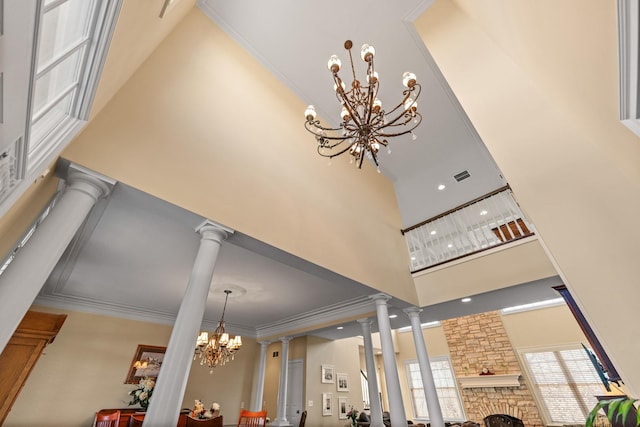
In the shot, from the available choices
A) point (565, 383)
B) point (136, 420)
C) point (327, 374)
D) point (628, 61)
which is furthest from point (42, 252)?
point (565, 383)

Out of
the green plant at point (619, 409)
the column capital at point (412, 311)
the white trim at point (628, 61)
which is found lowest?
the green plant at point (619, 409)

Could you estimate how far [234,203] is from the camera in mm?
3035

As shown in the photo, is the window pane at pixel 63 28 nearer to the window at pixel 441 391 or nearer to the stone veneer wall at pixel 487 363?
the window at pixel 441 391

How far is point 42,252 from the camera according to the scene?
1784 millimetres

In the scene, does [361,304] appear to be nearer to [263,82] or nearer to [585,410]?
[263,82]

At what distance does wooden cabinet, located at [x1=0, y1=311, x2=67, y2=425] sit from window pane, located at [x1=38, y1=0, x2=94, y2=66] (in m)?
2.90

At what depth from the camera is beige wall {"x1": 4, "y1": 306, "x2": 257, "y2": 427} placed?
4.49 m

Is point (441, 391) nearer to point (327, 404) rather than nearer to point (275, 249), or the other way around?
point (327, 404)

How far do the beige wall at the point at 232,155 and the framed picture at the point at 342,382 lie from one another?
171 inches

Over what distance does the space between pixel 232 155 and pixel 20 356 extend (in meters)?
3.09

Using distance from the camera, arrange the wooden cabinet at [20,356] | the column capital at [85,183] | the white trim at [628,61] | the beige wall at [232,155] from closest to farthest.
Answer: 1. the white trim at [628,61]
2. the column capital at [85,183]
3. the beige wall at [232,155]
4. the wooden cabinet at [20,356]

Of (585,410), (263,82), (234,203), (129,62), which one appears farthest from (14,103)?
(585,410)

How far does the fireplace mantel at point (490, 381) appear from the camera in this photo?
7727 mm

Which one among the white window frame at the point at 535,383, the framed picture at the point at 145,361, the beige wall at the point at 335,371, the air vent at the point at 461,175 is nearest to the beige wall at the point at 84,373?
the framed picture at the point at 145,361
